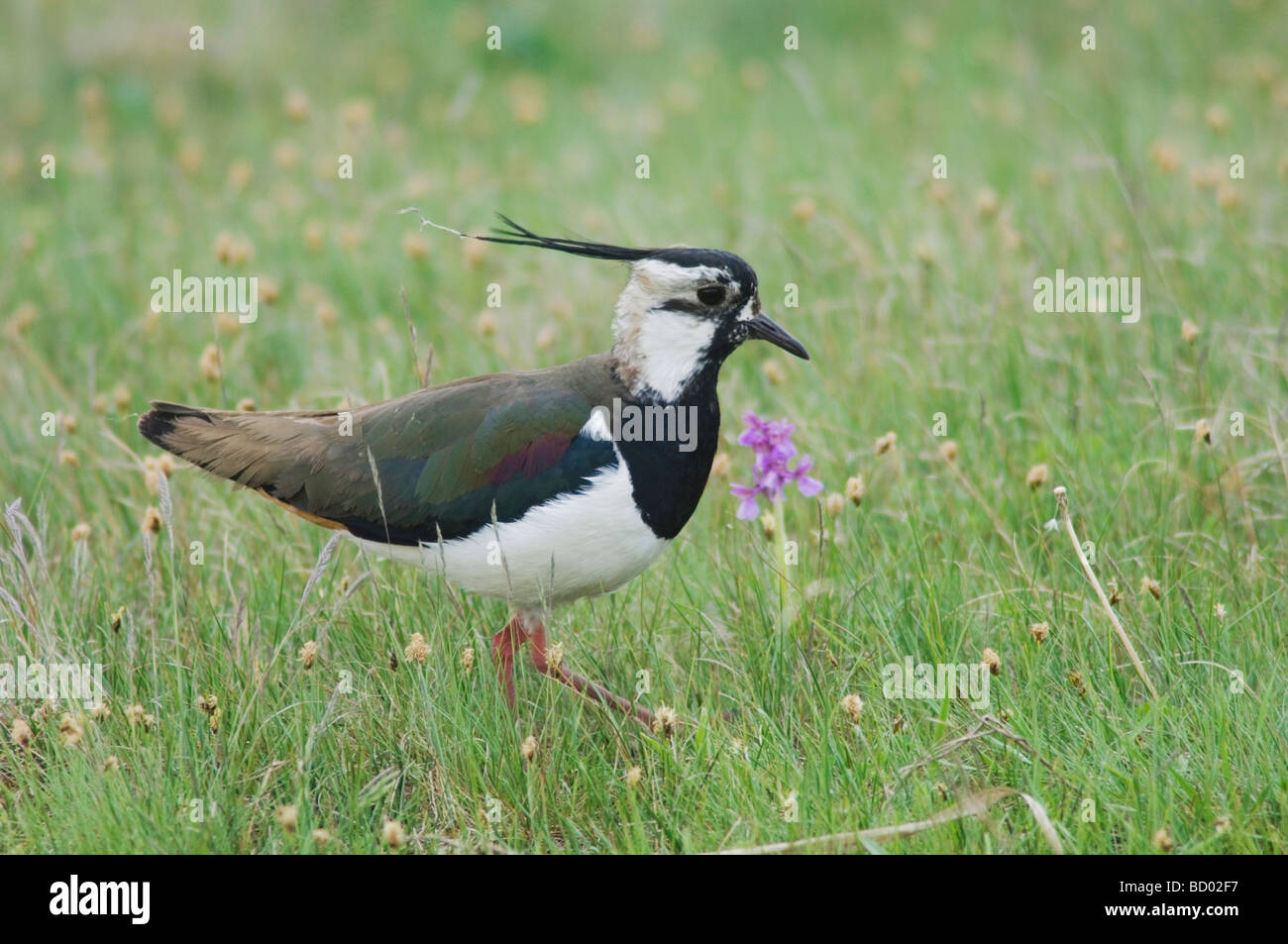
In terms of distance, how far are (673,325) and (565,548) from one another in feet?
2.42

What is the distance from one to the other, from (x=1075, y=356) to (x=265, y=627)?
322cm

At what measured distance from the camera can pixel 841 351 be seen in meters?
6.09

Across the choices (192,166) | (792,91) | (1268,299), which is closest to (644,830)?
(1268,299)

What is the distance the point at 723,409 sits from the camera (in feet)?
19.2

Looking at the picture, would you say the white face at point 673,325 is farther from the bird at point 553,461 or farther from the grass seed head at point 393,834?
the grass seed head at point 393,834

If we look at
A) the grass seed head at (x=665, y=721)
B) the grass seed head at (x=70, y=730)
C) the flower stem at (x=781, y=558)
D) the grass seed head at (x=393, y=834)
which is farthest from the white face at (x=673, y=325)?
the grass seed head at (x=70, y=730)

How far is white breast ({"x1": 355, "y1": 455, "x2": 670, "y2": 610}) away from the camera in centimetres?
404

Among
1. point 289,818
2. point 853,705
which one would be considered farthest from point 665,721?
point 289,818

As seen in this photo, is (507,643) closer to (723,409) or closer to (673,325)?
(673,325)

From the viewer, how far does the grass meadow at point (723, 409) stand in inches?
149

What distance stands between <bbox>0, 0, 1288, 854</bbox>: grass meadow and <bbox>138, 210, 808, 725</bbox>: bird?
8.4 inches

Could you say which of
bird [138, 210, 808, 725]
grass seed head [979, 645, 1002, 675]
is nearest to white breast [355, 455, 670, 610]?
bird [138, 210, 808, 725]

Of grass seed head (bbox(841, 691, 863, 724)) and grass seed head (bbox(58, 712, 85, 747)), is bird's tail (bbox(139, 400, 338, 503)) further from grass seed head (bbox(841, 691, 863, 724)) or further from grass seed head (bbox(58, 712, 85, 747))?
grass seed head (bbox(841, 691, 863, 724))
